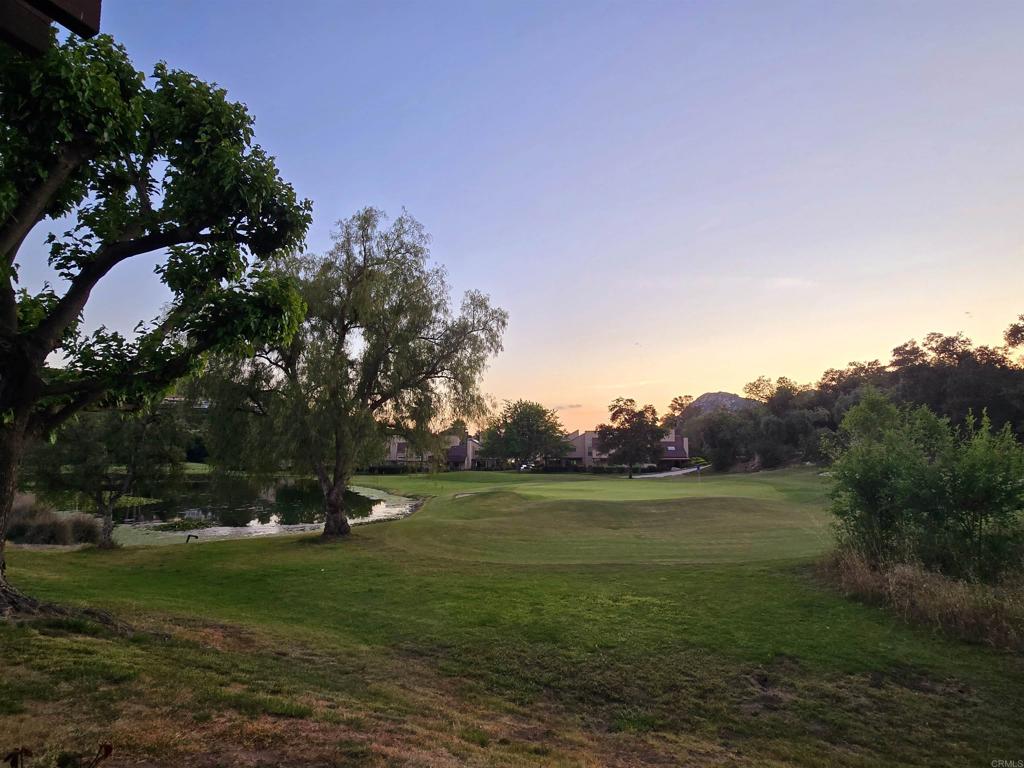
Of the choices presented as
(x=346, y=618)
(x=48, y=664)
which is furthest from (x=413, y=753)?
(x=346, y=618)

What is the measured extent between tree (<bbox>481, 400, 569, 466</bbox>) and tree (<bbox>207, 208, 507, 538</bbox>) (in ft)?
228

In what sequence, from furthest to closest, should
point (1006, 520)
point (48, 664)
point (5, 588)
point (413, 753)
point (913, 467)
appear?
point (913, 467) < point (1006, 520) < point (5, 588) < point (48, 664) < point (413, 753)

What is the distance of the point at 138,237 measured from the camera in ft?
28.5

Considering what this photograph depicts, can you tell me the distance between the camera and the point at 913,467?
12.1m

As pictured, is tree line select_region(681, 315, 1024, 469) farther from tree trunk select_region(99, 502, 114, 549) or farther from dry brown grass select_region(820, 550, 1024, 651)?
tree trunk select_region(99, 502, 114, 549)

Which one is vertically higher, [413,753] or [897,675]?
[413,753]

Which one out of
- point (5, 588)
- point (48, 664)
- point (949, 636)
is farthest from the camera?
point (949, 636)

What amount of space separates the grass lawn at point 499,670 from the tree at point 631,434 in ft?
224

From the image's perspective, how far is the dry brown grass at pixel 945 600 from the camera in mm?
9289

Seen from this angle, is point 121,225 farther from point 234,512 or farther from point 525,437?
point 525,437

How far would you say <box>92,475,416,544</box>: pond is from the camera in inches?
944

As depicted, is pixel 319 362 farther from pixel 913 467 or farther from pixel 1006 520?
pixel 1006 520

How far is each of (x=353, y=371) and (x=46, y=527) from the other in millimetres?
15223

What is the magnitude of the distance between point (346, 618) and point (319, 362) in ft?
34.9
